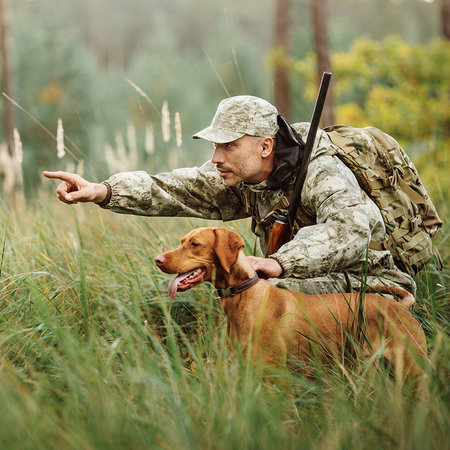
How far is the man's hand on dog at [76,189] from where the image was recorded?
132 inches

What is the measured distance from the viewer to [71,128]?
21.5m

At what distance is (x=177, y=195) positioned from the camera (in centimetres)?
393

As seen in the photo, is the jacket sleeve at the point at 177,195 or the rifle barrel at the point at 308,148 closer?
the rifle barrel at the point at 308,148

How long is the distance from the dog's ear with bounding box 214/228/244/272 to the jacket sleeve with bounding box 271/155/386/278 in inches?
9.1

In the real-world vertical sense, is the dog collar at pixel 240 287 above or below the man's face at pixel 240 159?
below

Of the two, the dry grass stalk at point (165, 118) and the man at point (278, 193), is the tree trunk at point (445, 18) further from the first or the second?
the man at point (278, 193)

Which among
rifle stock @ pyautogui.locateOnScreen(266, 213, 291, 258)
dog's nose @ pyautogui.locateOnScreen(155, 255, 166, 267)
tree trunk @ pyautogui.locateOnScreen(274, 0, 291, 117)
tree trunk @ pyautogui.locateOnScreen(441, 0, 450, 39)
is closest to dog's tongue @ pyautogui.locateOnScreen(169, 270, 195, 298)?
dog's nose @ pyautogui.locateOnScreen(155, 255, 166, 267)

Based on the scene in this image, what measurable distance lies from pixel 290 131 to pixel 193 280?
113 centimetres

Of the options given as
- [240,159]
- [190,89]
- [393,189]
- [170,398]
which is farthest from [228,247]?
[190,89]

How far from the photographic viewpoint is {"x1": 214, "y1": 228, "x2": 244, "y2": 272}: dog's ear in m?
3.00

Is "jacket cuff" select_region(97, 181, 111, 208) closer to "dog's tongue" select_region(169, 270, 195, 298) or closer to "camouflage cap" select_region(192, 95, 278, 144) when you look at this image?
"camouflage cap" select_region(192, 95, 278, 144)

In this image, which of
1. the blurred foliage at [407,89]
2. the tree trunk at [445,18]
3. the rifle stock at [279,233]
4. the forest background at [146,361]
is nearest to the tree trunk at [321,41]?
the blurred foliage at [407,89]

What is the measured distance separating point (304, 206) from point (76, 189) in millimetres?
1393

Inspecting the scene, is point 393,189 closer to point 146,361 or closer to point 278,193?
point 278,193
